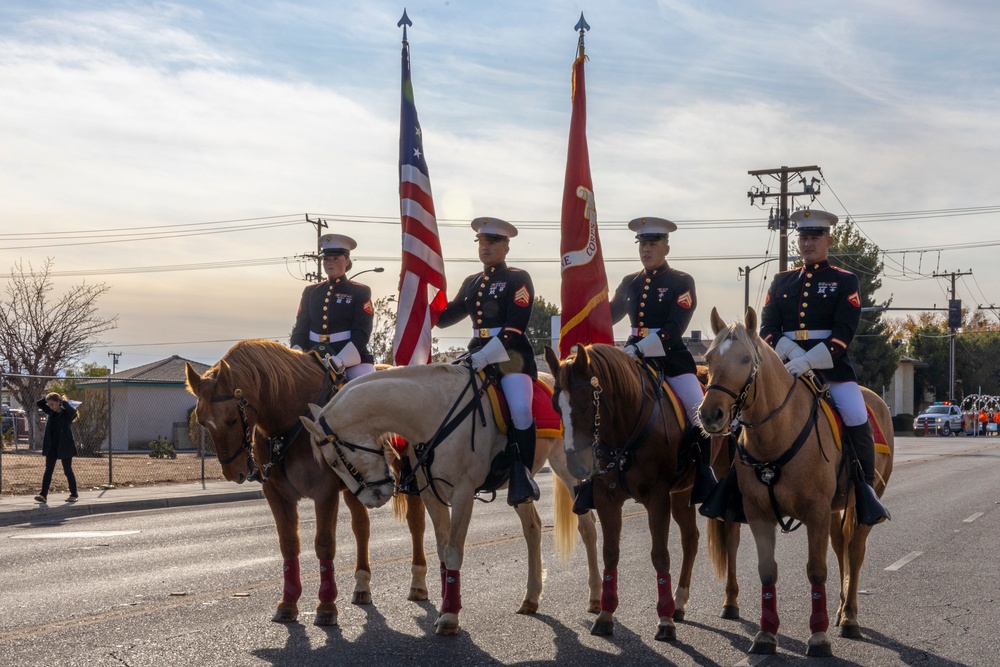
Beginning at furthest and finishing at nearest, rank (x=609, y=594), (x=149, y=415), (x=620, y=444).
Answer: (x=149, y=415), (x=620, y=444), (x=609, y=594)

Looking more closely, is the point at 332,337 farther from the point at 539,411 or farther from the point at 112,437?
the point at 112,437

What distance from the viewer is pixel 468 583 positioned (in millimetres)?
9672

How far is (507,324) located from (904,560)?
5673mm

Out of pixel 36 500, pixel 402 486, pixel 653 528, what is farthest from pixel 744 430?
pixel 36 500

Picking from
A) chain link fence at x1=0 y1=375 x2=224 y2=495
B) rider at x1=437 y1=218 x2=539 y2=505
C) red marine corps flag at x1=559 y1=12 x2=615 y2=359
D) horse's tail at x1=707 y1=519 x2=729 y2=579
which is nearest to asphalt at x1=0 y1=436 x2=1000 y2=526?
chain link fence at x1=0 y1=375 x2=224 y2=495

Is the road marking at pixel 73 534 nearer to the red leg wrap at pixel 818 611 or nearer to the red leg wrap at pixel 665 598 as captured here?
the red leg wrap at pixel 665 598

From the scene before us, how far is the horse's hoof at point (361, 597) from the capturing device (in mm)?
8742

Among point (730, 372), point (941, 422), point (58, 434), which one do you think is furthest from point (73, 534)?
point (941, 422)

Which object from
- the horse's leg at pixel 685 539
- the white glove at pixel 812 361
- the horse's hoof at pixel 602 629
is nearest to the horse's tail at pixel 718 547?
the horse's leg at pixel 685 539

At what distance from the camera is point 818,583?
6934 millimetres

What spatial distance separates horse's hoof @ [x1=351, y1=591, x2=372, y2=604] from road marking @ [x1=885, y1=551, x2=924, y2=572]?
5.20 m

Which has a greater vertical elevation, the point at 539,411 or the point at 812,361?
the point at 812,361

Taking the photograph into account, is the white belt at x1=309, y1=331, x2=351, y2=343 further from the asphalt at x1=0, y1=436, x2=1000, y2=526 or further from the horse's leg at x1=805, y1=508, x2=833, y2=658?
the asphalt at x1=0, y1=436, x2=1000, y2=526

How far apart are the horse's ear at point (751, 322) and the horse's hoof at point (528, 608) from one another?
2904 mm
